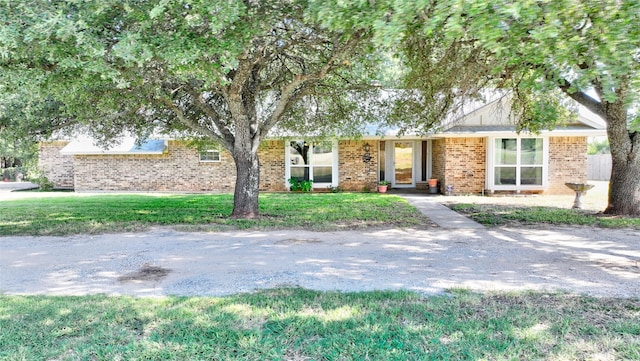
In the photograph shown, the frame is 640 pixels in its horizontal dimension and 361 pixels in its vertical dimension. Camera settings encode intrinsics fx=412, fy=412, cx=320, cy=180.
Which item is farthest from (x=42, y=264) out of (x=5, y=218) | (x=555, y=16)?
(x=555, y=16)

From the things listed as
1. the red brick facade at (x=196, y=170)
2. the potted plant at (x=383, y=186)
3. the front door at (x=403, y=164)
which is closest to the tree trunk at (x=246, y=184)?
the red brick facade at (x=196, y=170)

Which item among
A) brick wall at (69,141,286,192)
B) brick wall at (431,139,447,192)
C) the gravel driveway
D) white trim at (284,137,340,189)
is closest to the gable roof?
brick wall at (431,139,447,192)

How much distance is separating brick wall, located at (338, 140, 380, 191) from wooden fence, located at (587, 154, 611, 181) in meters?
19.3

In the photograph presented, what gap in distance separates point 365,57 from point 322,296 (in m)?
6.43

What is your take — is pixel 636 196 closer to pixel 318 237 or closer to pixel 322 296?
pixel 318 237

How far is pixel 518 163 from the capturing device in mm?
15906

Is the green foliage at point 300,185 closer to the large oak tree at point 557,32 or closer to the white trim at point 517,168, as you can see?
the white trim at point 517,168

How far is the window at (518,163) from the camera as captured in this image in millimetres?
15828

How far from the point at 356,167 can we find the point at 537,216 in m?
8.32

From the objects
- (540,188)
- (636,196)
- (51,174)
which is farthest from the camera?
(51,174)

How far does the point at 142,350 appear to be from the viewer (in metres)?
3.25

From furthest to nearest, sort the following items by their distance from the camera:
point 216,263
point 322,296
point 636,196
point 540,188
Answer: point 540,188 → point 636,196 → point 216,263 → point 322,296

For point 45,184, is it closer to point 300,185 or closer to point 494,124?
point 300,185

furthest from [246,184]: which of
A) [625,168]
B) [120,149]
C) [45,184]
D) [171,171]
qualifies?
[45,184]
